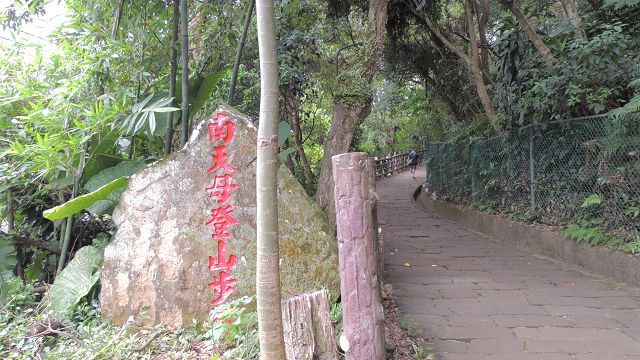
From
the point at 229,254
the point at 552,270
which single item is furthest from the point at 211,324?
the point at 552,270

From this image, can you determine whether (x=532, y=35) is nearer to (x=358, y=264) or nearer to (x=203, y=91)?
(x=203, y=91)

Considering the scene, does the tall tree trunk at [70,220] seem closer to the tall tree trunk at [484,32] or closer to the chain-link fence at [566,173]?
the chain-link fence at [566,173]

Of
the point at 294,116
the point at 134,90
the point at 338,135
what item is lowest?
the point at 338,135

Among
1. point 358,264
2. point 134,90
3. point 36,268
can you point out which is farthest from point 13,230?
point 358,264

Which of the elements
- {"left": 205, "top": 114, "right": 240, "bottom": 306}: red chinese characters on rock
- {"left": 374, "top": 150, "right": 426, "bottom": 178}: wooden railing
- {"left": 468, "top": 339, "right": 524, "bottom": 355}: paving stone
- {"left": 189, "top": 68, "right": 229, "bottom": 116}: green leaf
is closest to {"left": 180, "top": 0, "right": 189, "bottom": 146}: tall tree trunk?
{"left": 189, "top": 68, "right": 229, "bottom": 116}: green leaf

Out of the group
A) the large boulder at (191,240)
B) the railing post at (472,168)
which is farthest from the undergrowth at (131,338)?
the railing post at (472,168)

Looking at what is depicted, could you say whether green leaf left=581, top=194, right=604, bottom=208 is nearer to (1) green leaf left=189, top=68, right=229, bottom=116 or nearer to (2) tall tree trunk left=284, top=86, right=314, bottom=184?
(1) green leaf left=189, top=68, right=229, bottom=116

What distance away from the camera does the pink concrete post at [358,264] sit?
9.32 feet

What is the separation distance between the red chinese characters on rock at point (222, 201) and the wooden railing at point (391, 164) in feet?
54.4

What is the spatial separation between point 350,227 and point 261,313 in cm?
80

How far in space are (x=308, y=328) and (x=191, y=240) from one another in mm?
1419

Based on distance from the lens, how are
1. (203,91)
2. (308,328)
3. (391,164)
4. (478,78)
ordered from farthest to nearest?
(391,164)
(478,78)
(203,91)
(308,328)

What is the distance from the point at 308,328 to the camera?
285cm

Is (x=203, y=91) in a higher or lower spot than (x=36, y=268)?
higher
